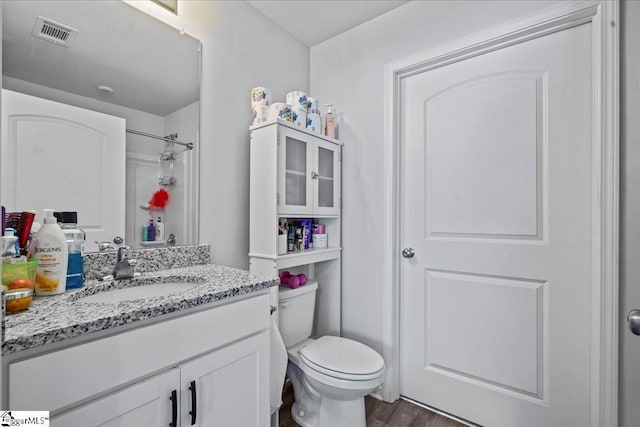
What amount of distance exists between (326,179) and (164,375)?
134 centimetres

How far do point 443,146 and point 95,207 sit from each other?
1644 mm

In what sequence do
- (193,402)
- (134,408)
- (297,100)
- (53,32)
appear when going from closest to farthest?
(134,408) → (193,402) → (53,32) → (297,100)

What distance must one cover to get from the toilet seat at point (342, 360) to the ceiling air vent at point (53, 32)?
165 cm

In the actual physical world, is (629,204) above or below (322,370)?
above

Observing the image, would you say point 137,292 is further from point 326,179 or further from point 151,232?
point 326,179

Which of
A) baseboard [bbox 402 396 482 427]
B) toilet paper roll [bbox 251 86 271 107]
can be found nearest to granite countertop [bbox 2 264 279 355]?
toilet paper roll [bbox 251 86 271 107]

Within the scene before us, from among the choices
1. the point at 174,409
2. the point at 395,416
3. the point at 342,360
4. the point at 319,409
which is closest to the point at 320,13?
the point at 342,360

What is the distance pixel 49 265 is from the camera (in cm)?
97

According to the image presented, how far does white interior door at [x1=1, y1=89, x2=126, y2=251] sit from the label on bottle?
202mm

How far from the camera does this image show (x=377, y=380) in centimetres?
141

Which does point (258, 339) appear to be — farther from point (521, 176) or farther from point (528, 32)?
point (528, 32)

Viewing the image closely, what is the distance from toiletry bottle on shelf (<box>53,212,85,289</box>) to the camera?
1.07 metres

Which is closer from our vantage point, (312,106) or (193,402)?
(193,402)

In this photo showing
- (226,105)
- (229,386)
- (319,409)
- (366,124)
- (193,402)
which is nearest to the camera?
(193,402)
